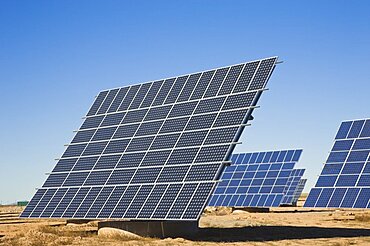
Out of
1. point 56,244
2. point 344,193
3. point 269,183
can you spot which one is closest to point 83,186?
point 56,244

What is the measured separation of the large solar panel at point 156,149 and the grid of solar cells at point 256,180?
20.9 m

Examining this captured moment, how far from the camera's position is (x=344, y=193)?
3186cm

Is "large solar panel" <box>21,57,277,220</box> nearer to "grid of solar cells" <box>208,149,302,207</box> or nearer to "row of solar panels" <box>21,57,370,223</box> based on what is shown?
"row of solar panels" <box>21,57,370,223</box>

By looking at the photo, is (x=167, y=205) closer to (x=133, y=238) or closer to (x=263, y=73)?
(x=133, y=238)

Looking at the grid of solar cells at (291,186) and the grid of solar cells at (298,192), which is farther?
the grid of solar cells at (298,192)

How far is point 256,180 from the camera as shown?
48.8 metres

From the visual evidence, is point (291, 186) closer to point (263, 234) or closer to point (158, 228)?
point (263, 234)

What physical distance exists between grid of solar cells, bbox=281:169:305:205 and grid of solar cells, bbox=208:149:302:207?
1077 millimetres

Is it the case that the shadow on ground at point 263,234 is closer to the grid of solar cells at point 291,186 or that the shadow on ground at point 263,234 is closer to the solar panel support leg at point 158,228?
the solar panel support leg at point 158,228

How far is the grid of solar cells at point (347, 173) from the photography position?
3131 centimetres

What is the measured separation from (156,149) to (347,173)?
49.0 ft

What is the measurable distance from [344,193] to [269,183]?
53.6 feet

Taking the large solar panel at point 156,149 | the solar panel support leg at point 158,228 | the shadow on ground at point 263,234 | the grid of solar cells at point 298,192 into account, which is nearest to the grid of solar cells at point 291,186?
the grid of solar cells at point 298,192

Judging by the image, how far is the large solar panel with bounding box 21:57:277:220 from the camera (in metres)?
20.5
